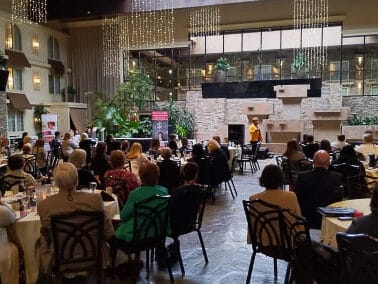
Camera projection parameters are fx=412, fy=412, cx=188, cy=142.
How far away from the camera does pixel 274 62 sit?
20312 millimetres

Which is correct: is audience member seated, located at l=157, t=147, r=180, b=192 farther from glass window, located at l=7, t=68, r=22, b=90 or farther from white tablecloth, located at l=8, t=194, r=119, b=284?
glass window, located at l=7, t=68, r=22, b=90

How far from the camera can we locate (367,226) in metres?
2.56

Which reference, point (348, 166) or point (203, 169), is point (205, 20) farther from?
point (348, 166)

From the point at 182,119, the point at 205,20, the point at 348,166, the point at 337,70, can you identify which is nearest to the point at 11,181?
the point at 348,166

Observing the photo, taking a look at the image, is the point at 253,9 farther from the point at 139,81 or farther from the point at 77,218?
the point at 77,218

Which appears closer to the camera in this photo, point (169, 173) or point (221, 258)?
point (221, 258)

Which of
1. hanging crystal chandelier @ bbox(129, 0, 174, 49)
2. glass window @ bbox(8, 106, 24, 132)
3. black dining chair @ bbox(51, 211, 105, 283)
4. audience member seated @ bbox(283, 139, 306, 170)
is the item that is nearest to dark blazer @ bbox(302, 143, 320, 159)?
audience member seated @ bbox(283, 139, 306, 170)

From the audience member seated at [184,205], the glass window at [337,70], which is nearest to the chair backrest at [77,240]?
the audience member seated at [184,205]

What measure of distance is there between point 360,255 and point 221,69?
1760 centimetres

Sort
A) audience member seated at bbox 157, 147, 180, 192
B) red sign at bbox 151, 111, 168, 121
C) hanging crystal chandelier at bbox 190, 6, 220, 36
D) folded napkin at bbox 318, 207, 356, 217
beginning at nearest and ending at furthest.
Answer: folded napkin at bbox 318, 207, 356, 217 → audience member seated at bbox 157, 147, 180, 192 → red sign at bbox 151, 111, 168, 121 → hanging crystal chandelier at bbox 190, 6, 220, 36

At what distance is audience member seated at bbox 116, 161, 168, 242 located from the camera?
366cm

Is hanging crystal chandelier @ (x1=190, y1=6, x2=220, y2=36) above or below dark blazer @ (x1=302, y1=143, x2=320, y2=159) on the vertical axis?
above

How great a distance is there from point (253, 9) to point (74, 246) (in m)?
16.3

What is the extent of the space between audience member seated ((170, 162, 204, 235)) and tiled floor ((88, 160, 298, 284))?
47cm
